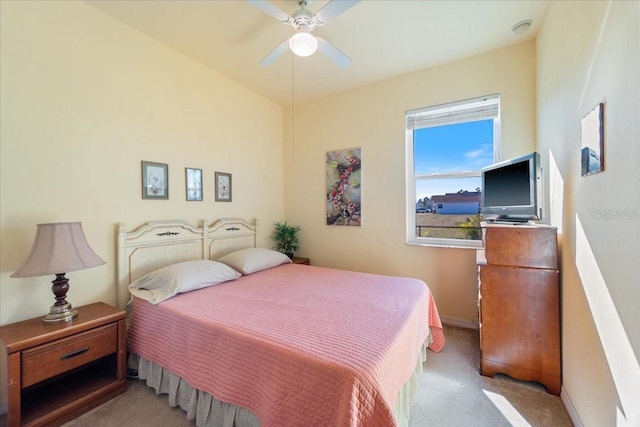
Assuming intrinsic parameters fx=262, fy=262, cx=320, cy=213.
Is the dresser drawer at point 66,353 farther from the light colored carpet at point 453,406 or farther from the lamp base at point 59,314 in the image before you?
the light colored carpet at point 453,406

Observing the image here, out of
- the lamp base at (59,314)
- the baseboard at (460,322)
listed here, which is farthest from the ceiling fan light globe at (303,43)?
the baseboard at (460,322)

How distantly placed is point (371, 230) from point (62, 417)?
2988 mm

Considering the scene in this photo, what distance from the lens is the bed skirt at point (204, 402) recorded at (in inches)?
54.5

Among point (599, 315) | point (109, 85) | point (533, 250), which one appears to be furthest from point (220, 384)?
point (109, 85)

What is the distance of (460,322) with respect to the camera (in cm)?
286

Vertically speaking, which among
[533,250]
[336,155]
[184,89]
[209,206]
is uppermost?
[184,89]

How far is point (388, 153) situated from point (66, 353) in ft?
10.8

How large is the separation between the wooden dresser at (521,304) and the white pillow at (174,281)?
222cm

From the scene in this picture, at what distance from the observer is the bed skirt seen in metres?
1.38

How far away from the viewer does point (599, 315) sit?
123 centimetres

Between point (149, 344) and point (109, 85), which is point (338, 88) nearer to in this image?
point (109, 85)

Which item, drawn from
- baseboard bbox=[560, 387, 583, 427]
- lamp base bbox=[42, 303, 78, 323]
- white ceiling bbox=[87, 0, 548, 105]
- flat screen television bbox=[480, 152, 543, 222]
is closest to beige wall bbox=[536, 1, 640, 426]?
baseboard bbox=[560, 387, 583, 427]

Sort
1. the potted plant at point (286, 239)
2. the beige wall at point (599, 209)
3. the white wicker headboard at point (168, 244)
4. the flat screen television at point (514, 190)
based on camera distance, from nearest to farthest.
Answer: the beige wall at point (599, 209) < the flat screen television at point (514, 190) < the white wicker headboard at point (168, 244) < the potted plant at point (286, 239)

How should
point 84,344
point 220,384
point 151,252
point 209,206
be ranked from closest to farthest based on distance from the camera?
point 220,384 → point 84,344 → point 151,252 → point 209,206
